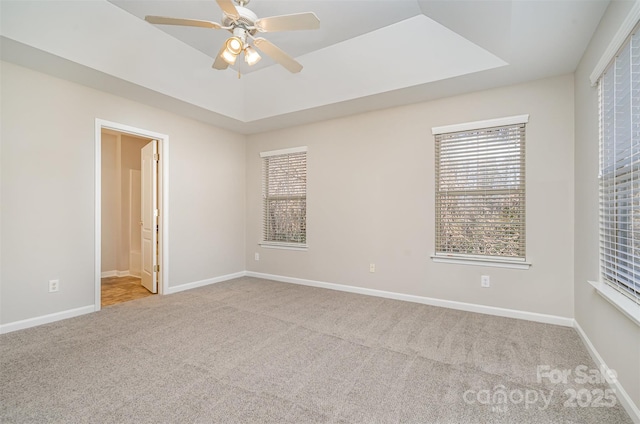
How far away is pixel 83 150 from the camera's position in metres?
3.38

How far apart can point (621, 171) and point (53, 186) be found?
495 centimetres

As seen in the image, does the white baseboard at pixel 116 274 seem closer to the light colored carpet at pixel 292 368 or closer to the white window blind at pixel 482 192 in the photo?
the light colored carpet at pixel 292 368

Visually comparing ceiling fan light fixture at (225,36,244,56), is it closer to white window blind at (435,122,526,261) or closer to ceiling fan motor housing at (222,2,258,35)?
ceiling fan motor housing at (222,2,258,35)

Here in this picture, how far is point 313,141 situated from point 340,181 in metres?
0.82

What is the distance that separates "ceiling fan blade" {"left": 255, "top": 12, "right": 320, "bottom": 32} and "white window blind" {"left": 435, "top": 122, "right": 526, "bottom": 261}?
224 cm

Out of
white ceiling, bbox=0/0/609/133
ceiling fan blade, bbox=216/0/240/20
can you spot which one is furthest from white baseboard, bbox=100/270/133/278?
ceiling fan blade, bbox=216/0/240/20

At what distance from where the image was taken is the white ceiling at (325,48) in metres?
2.41

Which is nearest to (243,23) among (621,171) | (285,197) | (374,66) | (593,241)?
(374,66)

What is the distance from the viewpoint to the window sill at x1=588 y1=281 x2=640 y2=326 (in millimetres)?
1618

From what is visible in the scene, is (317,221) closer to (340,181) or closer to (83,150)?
(340,181)

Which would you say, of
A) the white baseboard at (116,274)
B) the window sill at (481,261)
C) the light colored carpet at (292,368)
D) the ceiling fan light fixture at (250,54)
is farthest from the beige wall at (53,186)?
the window sill at (481,261)

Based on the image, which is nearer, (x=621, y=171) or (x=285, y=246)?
(x=621, y=171)

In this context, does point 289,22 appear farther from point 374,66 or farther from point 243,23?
point 374,66

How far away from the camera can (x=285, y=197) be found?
16.6 ft
